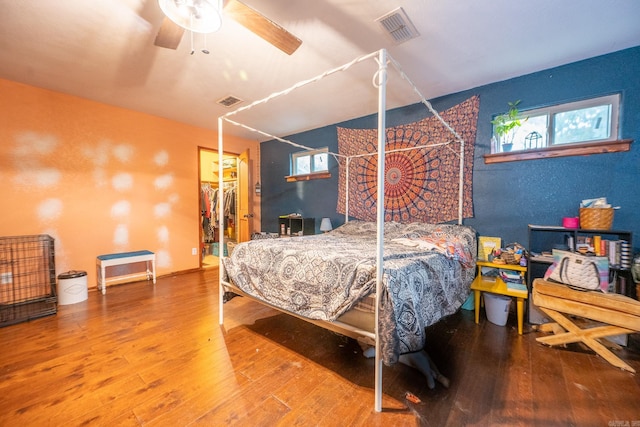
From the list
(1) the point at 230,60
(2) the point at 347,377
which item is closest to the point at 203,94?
(1) the point at 230,60

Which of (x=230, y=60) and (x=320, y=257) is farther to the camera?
(x=230, y=60)

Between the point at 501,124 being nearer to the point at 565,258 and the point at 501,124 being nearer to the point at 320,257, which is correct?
the point at 565,258

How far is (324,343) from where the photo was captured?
79.5 inches

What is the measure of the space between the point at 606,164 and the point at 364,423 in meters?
3.02

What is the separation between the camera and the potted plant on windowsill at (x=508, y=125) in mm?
2589

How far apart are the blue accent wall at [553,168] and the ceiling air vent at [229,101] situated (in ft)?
7.32

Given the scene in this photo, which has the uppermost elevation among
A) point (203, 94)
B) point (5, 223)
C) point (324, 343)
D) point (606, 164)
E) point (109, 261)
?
point (203, 94)

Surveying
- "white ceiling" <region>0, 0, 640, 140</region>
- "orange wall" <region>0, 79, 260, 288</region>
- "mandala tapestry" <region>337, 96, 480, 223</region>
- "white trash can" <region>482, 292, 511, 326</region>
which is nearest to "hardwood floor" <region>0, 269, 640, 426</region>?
"white trash can" <region>482, 292, 511, 326</region>

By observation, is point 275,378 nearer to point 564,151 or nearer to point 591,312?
point 591,312

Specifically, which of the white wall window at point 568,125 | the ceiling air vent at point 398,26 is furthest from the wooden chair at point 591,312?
the ceiling air vent at point 398,26

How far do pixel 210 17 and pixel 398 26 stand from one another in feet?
4.44

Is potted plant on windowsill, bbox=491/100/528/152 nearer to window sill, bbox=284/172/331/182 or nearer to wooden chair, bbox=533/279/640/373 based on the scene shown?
wooden chair, bbox=533/279/640/373

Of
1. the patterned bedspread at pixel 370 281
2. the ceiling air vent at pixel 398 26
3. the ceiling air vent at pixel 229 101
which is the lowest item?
the patterned bedspread at pixel 370 281

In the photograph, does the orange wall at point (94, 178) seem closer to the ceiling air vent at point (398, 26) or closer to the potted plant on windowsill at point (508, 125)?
the ceiling air vent at point (398, 26)
